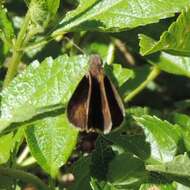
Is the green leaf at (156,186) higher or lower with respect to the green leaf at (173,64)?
higher

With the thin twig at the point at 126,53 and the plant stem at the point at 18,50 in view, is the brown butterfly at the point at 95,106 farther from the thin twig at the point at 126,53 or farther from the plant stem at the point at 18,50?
the thin twig at the point at 126,53

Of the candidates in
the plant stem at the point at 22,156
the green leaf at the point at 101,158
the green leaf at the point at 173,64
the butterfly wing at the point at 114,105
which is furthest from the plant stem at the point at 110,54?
the butterfly wing at the point at 114,105

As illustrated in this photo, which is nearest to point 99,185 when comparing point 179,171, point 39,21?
point 179,171

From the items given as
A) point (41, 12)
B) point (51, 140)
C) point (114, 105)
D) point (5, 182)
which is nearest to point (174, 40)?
point (114, 105)

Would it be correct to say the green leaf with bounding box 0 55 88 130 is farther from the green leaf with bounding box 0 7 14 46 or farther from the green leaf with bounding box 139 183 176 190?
the green leaf with bounding box 139 183 176 190

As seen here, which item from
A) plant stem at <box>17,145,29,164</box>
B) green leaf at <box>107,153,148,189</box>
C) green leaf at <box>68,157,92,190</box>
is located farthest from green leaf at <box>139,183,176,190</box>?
plant stem at <box>17,145,29,164</box>

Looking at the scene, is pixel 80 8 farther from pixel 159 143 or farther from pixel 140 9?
pixel 159 143
